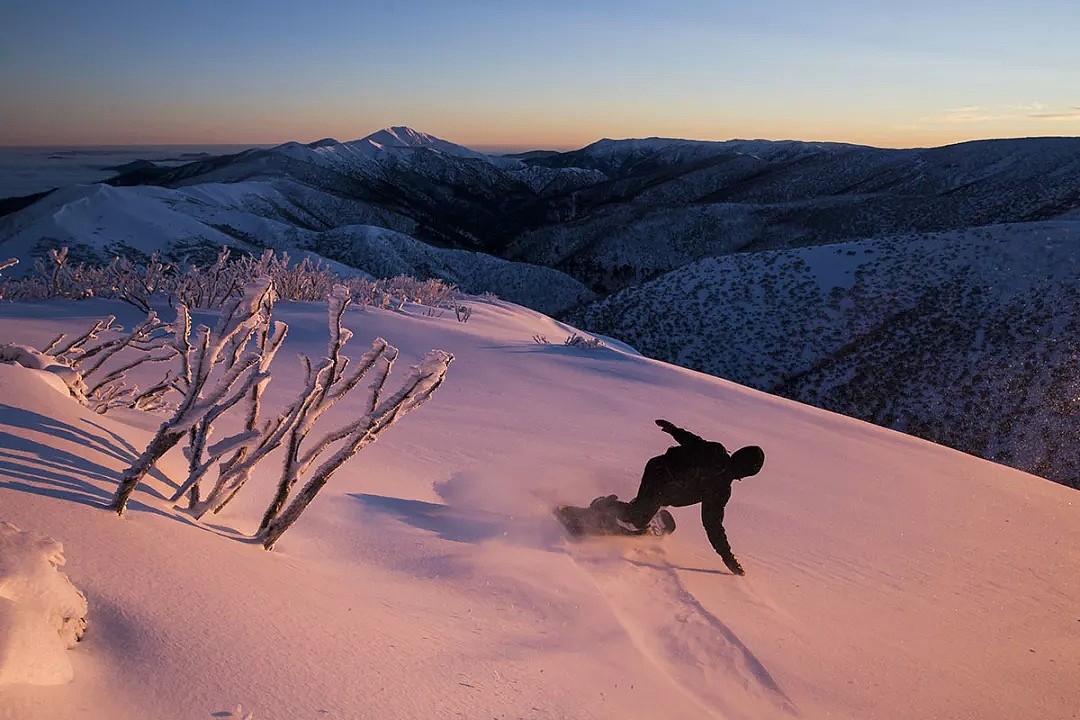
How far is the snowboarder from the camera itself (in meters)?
3.87

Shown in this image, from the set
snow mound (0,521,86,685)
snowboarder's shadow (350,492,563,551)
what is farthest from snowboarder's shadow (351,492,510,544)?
snow mound (0,521,86,685)

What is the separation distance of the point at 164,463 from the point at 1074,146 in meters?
96.6

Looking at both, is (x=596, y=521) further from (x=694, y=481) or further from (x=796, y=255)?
(x=796, y=255)

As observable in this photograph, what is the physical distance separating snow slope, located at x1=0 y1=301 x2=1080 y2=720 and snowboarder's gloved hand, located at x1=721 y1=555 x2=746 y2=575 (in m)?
0.05

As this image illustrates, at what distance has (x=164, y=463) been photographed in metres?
3.25

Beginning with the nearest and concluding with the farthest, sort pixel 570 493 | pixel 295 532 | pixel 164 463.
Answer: pixel 295 532
pixel 164 463
pixel 570 493

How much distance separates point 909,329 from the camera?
997 inches

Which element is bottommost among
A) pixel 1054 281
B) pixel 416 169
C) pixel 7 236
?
pixel 7 236

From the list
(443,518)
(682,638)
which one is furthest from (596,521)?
(682,638)

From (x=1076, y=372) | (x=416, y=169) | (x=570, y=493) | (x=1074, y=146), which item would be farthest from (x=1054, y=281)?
(x=416, y=169)

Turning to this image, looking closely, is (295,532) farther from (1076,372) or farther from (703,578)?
(1076,372)

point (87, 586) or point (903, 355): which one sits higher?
point (87, 586)

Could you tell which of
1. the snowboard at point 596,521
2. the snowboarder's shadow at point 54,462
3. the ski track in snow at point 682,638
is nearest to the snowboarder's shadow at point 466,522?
the snowboard at point 596,521

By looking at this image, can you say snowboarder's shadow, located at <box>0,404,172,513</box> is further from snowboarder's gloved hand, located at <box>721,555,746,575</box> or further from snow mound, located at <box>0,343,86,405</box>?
snowboarder's gloved hand, located at <box>721,555,746,575</box>
